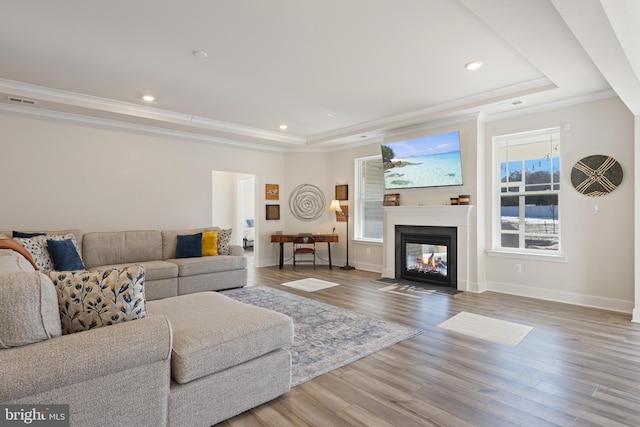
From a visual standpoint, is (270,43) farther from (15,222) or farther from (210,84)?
(15,222)

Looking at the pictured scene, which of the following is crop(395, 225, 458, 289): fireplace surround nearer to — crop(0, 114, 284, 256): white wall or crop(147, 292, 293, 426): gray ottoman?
crop(0, 114, 284, 256): white wall

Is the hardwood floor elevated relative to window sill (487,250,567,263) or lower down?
lower down

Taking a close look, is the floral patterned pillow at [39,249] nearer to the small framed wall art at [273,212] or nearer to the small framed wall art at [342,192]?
the small framed wall art at [273,212]

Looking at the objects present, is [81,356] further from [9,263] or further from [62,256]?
[62,256]

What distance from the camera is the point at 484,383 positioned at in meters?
2.34

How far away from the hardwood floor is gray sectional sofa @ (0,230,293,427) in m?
0.26

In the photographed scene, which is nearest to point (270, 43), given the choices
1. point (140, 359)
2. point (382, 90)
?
point (382, 90)

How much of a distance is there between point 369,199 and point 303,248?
1702 mm

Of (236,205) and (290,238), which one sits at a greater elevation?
(236,205)

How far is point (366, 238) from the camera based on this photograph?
6.97m

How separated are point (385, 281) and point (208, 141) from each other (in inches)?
159

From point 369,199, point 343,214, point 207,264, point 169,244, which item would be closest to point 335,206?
point 343,214

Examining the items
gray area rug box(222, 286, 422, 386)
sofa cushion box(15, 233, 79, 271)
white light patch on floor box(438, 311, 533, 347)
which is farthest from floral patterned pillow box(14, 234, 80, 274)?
white light patch on floor box(438, 311, 533, 347)

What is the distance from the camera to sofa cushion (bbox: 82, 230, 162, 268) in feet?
15.0
